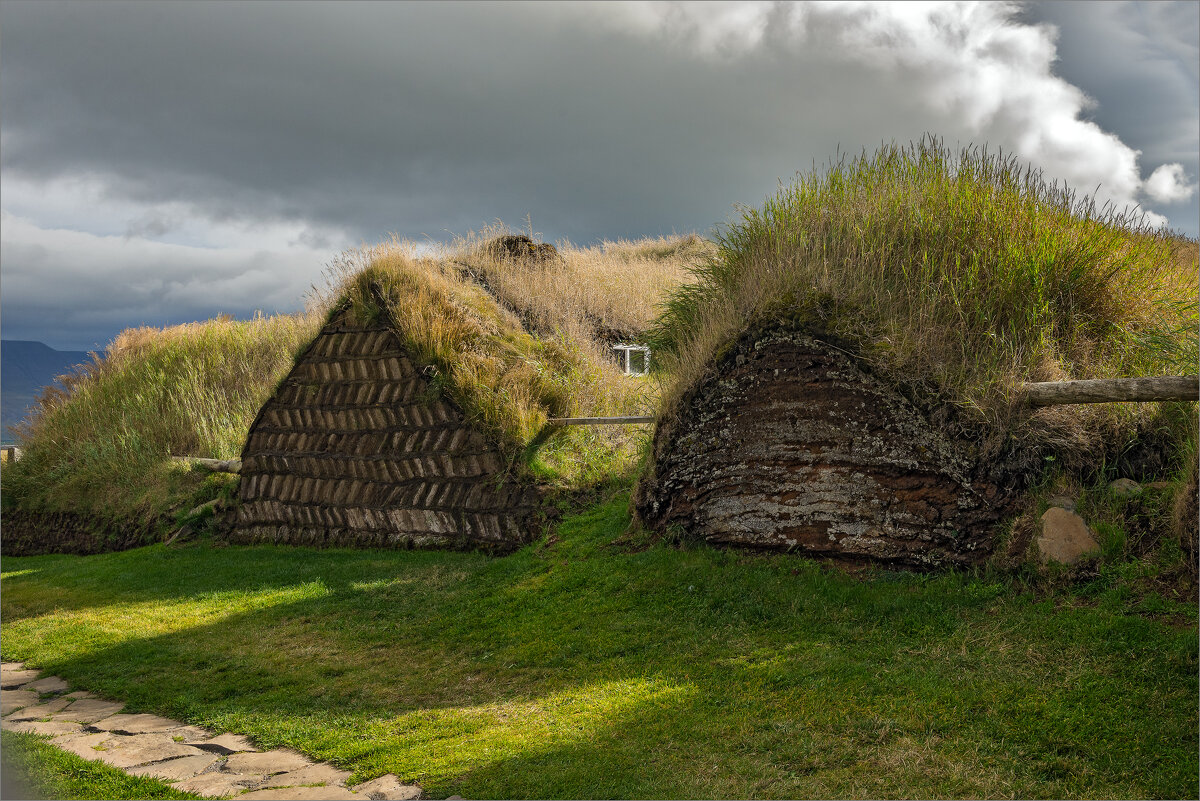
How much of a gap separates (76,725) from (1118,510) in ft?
25.2

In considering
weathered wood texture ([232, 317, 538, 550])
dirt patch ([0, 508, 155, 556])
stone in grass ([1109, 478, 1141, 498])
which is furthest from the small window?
stone in grass ([1109, 478, 1141, 498])

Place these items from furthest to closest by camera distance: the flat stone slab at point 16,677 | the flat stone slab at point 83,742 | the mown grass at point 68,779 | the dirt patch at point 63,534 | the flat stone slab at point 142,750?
the dirt patch at point 63,534 < the flat stone slab at point 16,677 < the flat stone slab at point 83,742 < the flat stone slab at point 142,750 < the mown grass at point 68,779

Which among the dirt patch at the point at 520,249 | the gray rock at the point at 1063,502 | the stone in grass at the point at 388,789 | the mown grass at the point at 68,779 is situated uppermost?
the dirt patch at the point at 520,249

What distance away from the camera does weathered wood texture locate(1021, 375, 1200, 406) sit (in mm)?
5805

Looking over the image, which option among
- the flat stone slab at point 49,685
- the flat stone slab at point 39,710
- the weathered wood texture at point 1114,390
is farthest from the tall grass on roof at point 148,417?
the weathered wood texture at point 1114,390

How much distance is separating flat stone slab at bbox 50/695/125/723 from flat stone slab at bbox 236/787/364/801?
7.89ft

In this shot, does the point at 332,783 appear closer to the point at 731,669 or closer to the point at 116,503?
the point at 731,669

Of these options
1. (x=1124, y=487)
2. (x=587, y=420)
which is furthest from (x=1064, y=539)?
(x=587, y=420)

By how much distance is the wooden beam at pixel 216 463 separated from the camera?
46.3 feet

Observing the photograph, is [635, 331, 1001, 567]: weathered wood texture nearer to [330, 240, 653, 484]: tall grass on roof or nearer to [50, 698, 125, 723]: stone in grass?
[330, 240, 653, 484]: tall grass on roof

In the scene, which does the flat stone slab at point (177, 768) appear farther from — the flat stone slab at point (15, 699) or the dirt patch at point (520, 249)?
the dirt patch at point (520, 249)

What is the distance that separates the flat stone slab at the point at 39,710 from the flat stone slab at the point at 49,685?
13.1 inches

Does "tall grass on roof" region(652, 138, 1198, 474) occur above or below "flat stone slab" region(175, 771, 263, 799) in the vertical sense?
above

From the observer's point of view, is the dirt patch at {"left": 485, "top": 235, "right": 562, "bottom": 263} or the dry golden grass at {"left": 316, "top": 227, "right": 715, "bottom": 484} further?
the dirt patch at {"left": 485, "top": 235, "right": 562, "bottom": 263}
